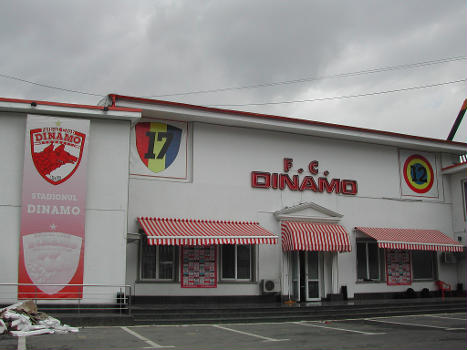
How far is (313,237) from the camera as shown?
57.7 ft

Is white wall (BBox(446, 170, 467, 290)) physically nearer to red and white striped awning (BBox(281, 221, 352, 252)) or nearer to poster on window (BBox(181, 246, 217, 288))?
red and white striped awning (BBox(281, 221, 352, 252))

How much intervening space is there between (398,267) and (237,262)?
6.92m

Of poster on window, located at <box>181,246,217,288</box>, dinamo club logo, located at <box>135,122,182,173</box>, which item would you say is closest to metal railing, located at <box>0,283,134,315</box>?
poster on window, located at <box>181,246,217,288</box>

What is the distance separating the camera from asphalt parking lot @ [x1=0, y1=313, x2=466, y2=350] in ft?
32.1

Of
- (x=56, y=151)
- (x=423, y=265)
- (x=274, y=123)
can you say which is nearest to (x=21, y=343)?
(x=56, y=151)

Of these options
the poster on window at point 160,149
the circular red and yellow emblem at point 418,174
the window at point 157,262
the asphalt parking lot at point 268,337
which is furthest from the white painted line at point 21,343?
the circular red and yellow emblem at point 418,174

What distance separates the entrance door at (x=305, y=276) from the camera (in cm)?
1842

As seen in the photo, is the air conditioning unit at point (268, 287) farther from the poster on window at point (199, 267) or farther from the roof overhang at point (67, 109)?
the roof overhang at point (67, 109)

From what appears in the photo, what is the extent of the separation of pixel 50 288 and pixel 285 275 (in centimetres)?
800

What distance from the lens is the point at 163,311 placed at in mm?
14188

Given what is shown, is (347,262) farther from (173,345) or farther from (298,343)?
(173,345)

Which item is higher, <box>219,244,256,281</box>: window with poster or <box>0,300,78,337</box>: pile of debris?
<box>219,244,256,281</box>: window with poster

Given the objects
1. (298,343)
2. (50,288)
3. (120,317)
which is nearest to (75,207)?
(50,288)

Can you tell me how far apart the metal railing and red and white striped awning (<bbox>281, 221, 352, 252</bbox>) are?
5914 millimetres
